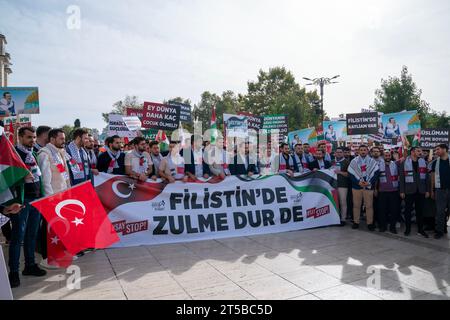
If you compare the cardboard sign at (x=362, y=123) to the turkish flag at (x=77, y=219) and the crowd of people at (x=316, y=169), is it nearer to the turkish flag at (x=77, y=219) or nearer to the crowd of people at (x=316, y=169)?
the crowd of people at (x=316, y=169)

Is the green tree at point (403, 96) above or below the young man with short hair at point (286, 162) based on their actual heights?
above

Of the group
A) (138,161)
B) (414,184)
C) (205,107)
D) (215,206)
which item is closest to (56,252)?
(138,161)

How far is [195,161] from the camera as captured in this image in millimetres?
6980

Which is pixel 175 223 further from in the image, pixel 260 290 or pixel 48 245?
pixel 260 290

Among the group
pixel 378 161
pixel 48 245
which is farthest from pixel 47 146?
pixel 378 161

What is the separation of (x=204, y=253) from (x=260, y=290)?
1.66 meters

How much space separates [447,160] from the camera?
6539mm

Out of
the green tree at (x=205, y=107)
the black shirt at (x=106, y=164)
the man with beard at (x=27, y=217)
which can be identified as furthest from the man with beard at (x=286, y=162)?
the green tree at (x=205, y=107)

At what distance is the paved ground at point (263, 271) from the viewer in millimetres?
3688

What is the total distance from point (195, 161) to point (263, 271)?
128 inches

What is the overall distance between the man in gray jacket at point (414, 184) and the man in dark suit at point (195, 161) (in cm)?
431

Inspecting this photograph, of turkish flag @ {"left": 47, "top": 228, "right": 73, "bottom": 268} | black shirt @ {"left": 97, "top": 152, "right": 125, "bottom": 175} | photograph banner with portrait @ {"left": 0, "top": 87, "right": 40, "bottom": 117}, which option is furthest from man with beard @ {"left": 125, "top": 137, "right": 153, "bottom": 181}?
photograph banner with portrait @ {"left": 0, "top": 87, "right": 40, "bottom": 117}

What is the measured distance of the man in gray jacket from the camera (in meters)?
6.80

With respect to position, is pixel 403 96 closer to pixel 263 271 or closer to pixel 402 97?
pixel 402 97
